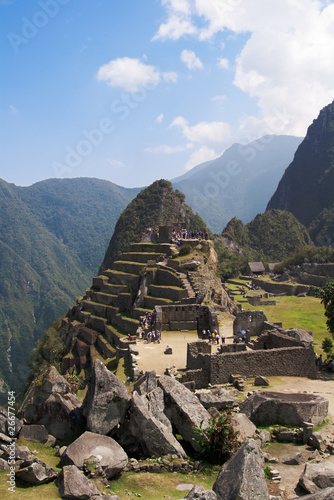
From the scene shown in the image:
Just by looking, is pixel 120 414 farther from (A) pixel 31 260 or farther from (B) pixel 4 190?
(B) pixel 4 190

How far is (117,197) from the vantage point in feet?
615

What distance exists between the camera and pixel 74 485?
5.83m

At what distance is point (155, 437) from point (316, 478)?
2.87m

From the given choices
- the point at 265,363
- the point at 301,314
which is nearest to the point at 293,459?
the point at 265,363

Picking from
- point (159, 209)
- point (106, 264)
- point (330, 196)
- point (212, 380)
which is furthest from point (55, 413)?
point (330, 196)

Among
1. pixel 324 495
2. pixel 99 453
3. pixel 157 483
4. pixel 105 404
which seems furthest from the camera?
pixel 105 404

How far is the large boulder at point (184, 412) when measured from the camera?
7.80 meters

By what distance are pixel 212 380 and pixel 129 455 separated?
16.9 ft

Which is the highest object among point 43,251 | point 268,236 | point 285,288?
point 268,236

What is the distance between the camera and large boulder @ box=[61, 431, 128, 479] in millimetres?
6668

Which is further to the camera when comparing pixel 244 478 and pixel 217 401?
pixel 217 401

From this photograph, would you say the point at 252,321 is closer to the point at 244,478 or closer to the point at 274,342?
the point at 274,342

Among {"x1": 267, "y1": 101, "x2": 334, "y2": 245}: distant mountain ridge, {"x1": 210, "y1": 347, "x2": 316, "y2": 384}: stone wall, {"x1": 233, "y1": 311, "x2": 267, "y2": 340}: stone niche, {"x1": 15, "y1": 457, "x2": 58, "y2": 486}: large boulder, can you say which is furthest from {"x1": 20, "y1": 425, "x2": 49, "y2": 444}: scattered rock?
{"x1": 267, "y1": 101, "x2": 334, "y2": 245}: distant mountain ridge

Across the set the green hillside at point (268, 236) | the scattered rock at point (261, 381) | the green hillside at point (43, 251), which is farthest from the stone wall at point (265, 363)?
the green hillside at point (268, 236)
